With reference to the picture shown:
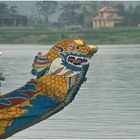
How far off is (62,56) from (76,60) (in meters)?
0.30

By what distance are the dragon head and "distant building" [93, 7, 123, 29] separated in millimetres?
115054

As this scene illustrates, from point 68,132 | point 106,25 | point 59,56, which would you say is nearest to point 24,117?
point 59,56

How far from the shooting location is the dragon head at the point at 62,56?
1431 cm

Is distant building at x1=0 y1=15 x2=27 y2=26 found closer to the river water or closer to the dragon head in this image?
the river water

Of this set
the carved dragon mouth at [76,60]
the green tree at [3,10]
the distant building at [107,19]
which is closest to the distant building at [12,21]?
the green tree at [3,10]

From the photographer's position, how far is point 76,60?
14.5 meters

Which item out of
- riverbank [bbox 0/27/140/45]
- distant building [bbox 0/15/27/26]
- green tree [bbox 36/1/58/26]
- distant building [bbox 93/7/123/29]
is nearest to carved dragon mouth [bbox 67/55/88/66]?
riverbank [bbox 0/27/140/45]

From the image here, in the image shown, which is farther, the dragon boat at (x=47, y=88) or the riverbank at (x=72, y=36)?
the riverbank at (x=72, y=36)

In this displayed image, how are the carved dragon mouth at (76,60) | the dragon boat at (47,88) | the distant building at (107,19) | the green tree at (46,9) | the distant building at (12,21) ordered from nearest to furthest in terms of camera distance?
1. the dragon boat at (47,88)
2. the carved dragon mouth at (76,60)
3. the distant building at (12,21)
4. the distant building at (107,19)
5. the green tree at (46,9)

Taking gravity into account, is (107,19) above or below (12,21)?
below

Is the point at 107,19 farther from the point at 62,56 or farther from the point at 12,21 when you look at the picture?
the point at 62,56

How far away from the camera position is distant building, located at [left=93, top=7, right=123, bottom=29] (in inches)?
5207

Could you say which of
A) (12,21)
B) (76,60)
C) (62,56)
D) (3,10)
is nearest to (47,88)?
(62,56)

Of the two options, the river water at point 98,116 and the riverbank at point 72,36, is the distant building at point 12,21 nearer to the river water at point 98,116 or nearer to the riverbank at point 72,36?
the riverbank at point 72,36
